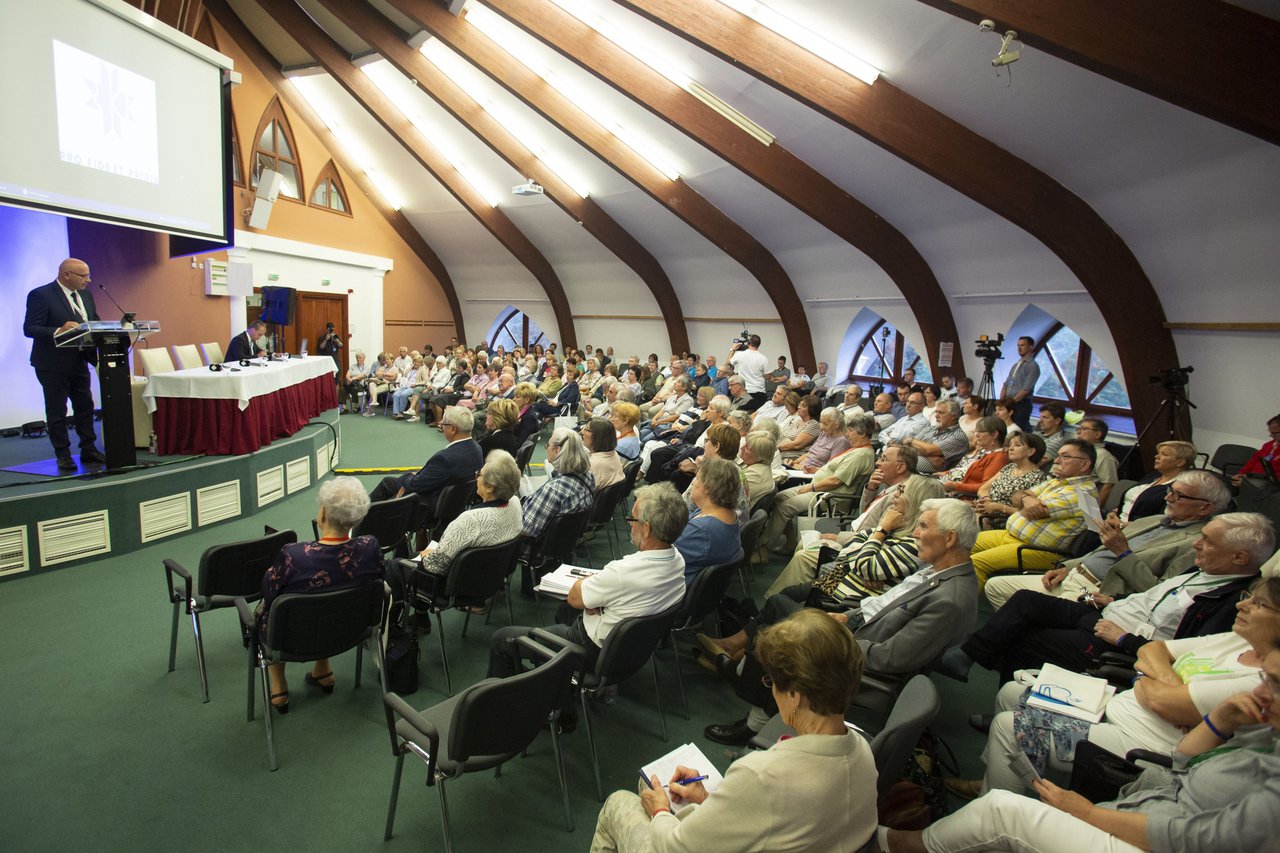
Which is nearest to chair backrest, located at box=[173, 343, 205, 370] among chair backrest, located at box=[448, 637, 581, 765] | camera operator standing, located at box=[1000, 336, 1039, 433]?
chair backrest, located at box=[448, 637, 581, 765]

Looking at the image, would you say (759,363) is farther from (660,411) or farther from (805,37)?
(805,37)

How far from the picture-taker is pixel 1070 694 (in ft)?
7.29

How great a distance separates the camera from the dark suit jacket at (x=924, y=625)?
238 centimetres

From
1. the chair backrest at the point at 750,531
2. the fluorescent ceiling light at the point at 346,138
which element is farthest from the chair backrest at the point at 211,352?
the chair backrest at the point at 750,531

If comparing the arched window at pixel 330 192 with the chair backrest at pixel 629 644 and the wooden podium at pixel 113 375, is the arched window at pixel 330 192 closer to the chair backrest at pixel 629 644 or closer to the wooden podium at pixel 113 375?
the wooden podium at pixel 113 375

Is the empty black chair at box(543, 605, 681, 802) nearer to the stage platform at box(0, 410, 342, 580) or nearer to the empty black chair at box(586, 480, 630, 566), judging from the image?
the empty black chair at box(586, 480, 630, 566)

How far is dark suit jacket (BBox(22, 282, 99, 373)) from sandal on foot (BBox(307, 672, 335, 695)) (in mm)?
3333

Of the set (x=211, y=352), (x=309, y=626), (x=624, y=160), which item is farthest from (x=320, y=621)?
(x=624, y=160)

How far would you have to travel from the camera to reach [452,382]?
12047 millimetres

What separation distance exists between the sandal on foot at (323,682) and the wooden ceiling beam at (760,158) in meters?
6.72

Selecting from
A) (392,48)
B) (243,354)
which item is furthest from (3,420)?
(392,48)

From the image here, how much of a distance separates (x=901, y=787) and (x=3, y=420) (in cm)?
846

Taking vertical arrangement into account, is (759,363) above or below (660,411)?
above

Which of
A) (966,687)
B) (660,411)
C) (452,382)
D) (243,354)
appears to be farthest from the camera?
(452,382)
